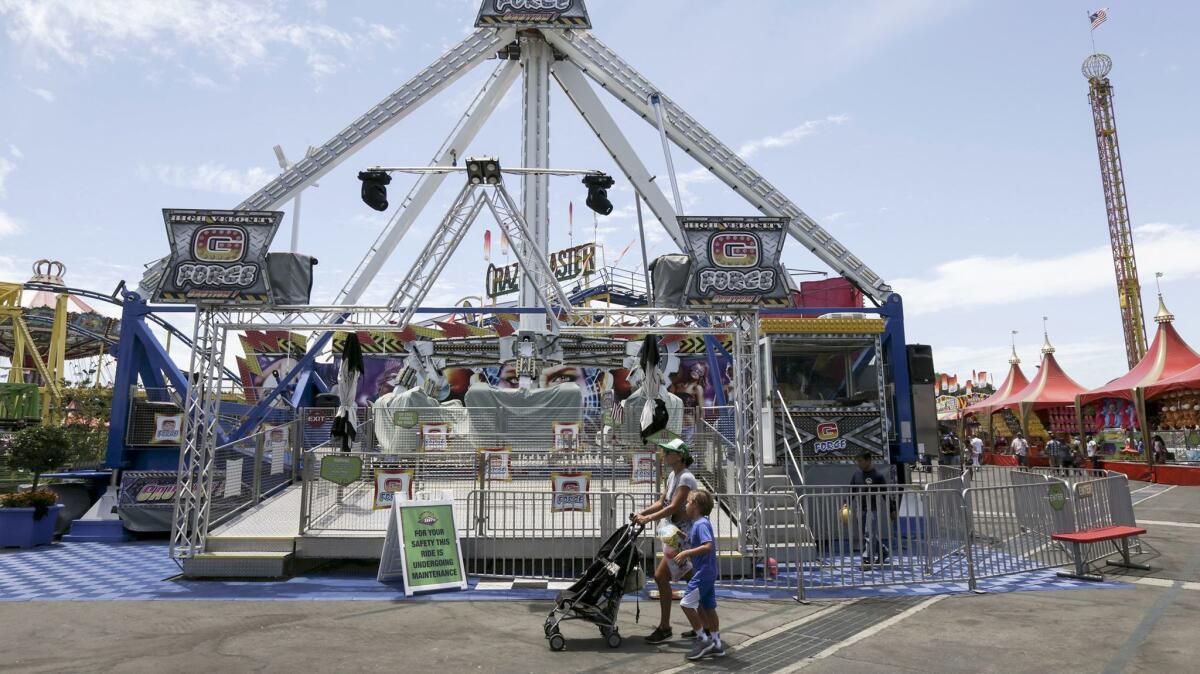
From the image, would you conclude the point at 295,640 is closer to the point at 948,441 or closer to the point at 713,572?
the point at 713,572

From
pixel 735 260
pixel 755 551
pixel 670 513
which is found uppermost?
pixel 735 260

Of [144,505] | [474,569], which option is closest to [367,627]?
[474,569]

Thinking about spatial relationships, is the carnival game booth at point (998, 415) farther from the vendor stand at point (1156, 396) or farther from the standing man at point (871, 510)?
the standing man at point (871, 510)

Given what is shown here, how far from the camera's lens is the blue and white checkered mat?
29.4 feet

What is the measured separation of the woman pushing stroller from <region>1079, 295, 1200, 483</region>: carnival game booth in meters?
25.4

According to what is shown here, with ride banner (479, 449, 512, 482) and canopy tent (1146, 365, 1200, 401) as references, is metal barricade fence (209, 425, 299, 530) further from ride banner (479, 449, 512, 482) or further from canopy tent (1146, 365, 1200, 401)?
canopy tent (1146, 365, 1200, 401)

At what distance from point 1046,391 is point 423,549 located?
1496 inches

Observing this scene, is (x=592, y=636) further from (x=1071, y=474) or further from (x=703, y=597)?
(x=1071, y=474)

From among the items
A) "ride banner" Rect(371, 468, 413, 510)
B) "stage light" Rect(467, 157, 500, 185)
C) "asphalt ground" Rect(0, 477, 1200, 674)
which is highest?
"stage light" Rect(467, 157, 500, 185)

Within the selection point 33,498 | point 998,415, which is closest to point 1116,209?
point 998,415

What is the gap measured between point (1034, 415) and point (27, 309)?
5351 centimetres

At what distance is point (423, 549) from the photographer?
9.42m

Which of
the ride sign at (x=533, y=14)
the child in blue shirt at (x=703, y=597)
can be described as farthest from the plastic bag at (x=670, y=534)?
the ride sign at (x=533, y=14)

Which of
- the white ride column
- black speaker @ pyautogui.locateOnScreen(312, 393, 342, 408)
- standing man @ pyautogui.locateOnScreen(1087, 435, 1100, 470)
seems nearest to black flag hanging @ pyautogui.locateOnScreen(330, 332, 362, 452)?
the white ride column
